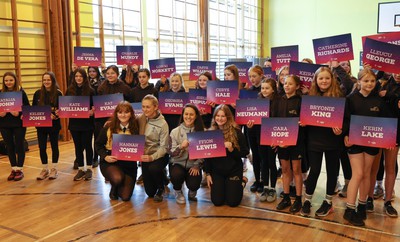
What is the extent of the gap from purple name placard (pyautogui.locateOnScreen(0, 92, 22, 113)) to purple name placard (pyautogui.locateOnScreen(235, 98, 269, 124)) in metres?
2.77

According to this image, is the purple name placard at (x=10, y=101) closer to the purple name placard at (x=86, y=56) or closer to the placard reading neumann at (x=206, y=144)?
the purple name placard at (x=86, y=56)

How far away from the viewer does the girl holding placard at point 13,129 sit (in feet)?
15.2

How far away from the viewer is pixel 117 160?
157 inches

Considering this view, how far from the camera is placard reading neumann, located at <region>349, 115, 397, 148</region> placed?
9.96ft

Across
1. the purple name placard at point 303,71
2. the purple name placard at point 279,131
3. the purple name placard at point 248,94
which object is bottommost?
the purple name placard at point 279,131

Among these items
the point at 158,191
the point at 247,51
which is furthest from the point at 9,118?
the point at 247,51

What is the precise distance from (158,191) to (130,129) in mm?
747

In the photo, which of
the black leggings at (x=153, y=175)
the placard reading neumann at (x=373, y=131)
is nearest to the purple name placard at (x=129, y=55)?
the black leggings at (x=153, y=175)

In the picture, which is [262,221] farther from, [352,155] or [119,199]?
[119,199]

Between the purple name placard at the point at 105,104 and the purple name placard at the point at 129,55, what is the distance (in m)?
0.99

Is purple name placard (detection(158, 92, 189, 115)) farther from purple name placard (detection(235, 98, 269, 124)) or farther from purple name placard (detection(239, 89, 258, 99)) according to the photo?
purple name placard (detection(235, 98, 269, 124))

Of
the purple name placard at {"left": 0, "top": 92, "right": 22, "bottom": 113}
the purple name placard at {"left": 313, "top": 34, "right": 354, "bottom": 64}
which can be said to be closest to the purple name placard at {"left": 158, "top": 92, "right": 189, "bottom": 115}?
the purple name placard at {"left": 313, "top": 34, "right": 354, "bottom": 64}

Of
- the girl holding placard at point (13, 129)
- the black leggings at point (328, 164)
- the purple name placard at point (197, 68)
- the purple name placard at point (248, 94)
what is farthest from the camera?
the purple name placard at point (197, 68)

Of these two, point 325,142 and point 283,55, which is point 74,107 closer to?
point 283,55
